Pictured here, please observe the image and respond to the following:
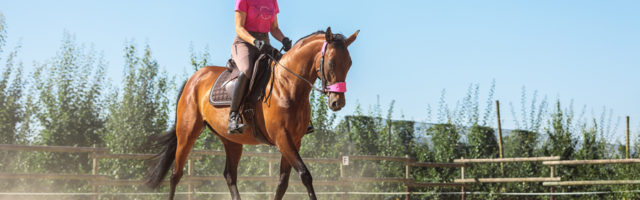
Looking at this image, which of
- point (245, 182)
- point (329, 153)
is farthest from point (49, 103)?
point (329, 153)

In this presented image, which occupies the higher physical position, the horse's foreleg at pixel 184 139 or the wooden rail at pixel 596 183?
the horse's foreleg at pixel 184 139

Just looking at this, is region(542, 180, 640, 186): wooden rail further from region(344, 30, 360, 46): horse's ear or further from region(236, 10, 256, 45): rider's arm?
region(236, 10, 256, 45): rider's arm

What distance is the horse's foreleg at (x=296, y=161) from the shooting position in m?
4.32

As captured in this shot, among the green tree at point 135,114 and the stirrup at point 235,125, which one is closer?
the stirrup at point 235,125

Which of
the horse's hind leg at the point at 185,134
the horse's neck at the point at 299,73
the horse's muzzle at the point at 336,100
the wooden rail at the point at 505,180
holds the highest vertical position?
the horse's neck at the point at 299,73

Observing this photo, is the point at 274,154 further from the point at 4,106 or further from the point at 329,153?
the point at 4,106

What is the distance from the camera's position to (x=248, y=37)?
190 inches

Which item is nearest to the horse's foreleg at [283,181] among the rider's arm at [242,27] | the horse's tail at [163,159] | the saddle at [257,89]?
the saddle at [257,89]

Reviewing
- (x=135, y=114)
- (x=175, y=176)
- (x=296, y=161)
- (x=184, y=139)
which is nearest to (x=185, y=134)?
(x=184, y=139)

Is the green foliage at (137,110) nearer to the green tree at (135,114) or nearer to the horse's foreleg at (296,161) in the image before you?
the green tree at (135,114)

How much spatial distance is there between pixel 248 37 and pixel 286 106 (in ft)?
2.21

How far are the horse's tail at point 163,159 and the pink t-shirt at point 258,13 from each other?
1.42 meters

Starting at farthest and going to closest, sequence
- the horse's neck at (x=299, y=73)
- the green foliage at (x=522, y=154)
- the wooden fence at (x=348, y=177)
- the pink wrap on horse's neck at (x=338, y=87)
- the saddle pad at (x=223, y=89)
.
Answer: the green foliage at (x=522, y=154)
the wooden fence at (x=348, y=177)
the saddle pad at (x=223, y=89)
the horse's neck at (x=299, y=73)
the pink wrap on horse's neck at (x=338, y=87)

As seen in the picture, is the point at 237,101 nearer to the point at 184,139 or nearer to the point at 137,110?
the point at 184,139
